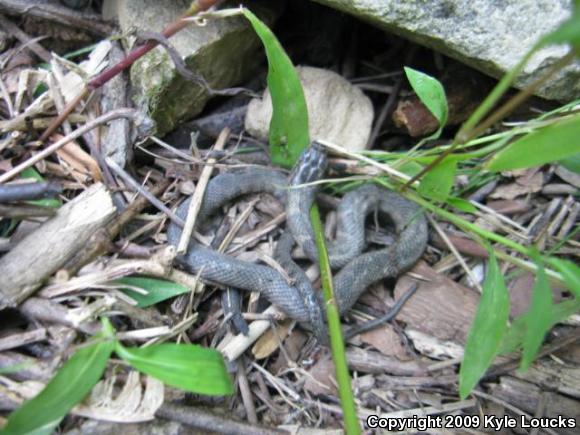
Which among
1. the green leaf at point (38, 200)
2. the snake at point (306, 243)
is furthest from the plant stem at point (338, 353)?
the green leaf at point (38, 200)

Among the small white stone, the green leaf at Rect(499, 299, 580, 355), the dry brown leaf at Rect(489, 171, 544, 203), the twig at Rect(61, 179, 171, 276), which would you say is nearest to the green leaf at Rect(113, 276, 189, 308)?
the twig at Rect(61, 179, 171, 276)

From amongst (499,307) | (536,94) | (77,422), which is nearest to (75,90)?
(77,422)

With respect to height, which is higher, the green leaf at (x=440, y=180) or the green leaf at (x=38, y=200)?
the green leaf at (x=440, y=180)

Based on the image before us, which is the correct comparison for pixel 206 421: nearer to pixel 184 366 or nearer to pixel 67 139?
pixel 184 366

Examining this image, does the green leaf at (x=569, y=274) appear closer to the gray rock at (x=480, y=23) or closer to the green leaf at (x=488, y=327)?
the green leaf at (x=488, y=327)

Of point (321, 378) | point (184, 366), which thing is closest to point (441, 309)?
point (321, 378)

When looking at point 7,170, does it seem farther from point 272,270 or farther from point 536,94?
point 536,94
